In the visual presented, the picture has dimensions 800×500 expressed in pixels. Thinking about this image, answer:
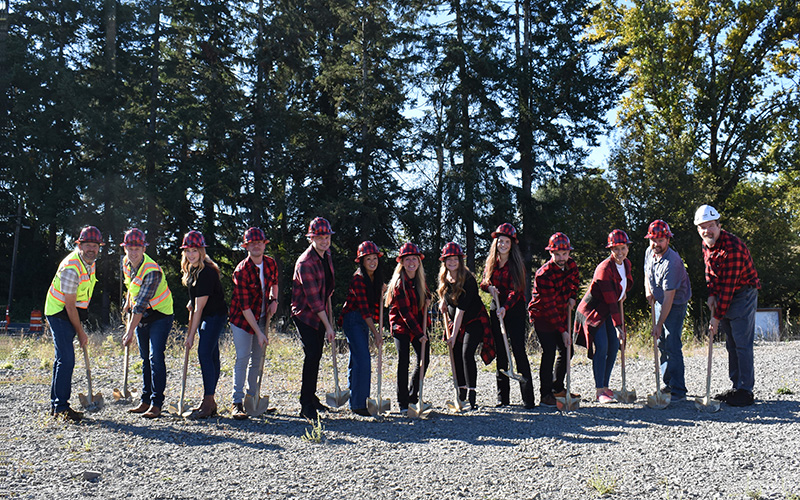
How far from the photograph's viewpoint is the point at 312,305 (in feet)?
21.7

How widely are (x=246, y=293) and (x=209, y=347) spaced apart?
0.68m

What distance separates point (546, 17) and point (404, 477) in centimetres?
2577

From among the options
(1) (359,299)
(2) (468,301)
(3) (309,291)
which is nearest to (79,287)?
(3) (309,291)

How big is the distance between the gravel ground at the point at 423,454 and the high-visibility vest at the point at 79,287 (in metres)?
1.14

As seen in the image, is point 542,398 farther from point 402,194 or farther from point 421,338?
point 402,194

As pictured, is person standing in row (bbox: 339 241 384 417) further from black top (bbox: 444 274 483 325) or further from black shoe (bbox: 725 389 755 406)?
black shoe (bbox: 725 389 755 406)

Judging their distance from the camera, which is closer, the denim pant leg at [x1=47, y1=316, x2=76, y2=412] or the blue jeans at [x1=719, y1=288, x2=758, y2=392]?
the denim pant leg at [x1=47, y1=316, x2=76, y2=412]

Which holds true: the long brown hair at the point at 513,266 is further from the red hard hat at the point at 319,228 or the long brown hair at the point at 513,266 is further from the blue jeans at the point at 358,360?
the red hard hat at the point at 319,228

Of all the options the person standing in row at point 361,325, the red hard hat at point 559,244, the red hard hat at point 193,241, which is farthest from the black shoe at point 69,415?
the red hard hat at point 559,244

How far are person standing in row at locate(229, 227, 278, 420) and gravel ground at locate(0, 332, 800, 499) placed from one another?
44cm

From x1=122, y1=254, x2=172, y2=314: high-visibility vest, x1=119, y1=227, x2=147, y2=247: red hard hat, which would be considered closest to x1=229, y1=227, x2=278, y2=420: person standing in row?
x1=122, y1=254, x2=172, y2=314: high-visibility vest

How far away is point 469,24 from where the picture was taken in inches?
1083

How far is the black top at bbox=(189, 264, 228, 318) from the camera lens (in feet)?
21.8

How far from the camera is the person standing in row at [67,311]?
654cm
